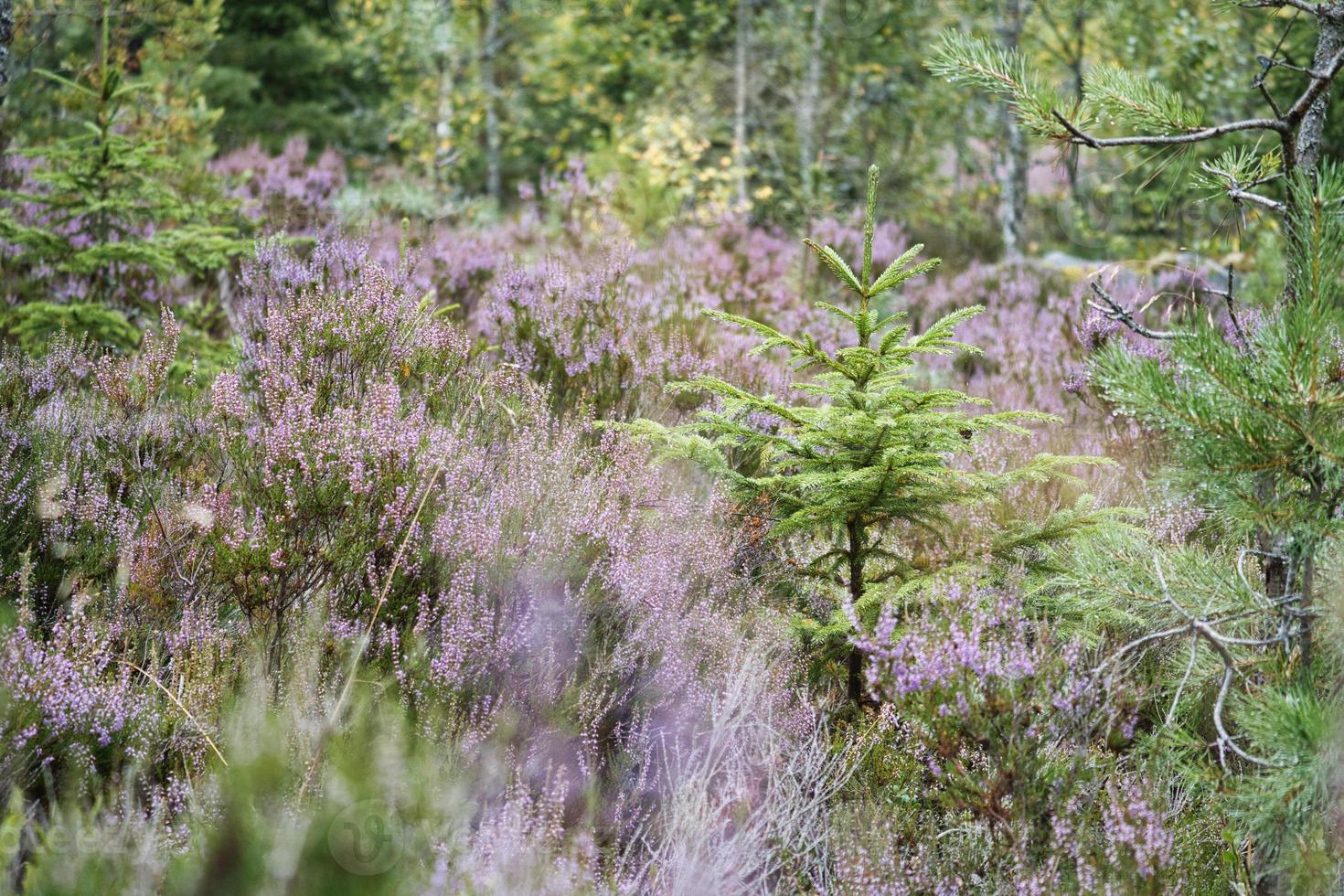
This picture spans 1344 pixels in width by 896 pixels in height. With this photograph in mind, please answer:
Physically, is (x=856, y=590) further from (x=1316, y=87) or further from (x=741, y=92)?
(x=741, y=92)

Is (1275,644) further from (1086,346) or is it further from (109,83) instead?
(109,83)

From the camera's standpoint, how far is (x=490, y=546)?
248cm

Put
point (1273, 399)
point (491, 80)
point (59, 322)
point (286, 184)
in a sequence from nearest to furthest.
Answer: point (1273, 399) → point (59, 322) → point (286, 184) → point (491, 80)

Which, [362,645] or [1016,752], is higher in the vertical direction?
[362,645]

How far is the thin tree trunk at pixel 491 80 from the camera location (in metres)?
12.3

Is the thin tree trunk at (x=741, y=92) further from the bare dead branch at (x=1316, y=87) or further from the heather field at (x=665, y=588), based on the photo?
the bare dead branch at (x=1316, y=87)

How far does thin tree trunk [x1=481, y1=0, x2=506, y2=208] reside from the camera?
12281 mm

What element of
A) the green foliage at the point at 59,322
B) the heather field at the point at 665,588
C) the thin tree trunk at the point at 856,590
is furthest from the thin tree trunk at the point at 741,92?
the thin tree trunk at the point at 856,590

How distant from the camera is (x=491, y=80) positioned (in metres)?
12.5

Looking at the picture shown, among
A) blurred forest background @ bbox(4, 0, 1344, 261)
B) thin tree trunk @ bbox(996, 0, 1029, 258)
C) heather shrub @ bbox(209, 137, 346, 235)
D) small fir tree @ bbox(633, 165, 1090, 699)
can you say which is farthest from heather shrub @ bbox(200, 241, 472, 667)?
thin tree trunk @ bbox(996, 0, 1029, 258)

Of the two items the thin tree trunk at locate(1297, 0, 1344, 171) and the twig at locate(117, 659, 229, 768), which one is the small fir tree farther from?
the twig at locate(117, 659, 229, 768)

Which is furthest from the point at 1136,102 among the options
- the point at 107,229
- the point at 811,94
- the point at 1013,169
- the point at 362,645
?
the point at 811,94

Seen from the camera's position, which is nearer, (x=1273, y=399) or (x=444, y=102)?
(x=1273, y=399)

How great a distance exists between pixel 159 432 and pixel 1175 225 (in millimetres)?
12837
